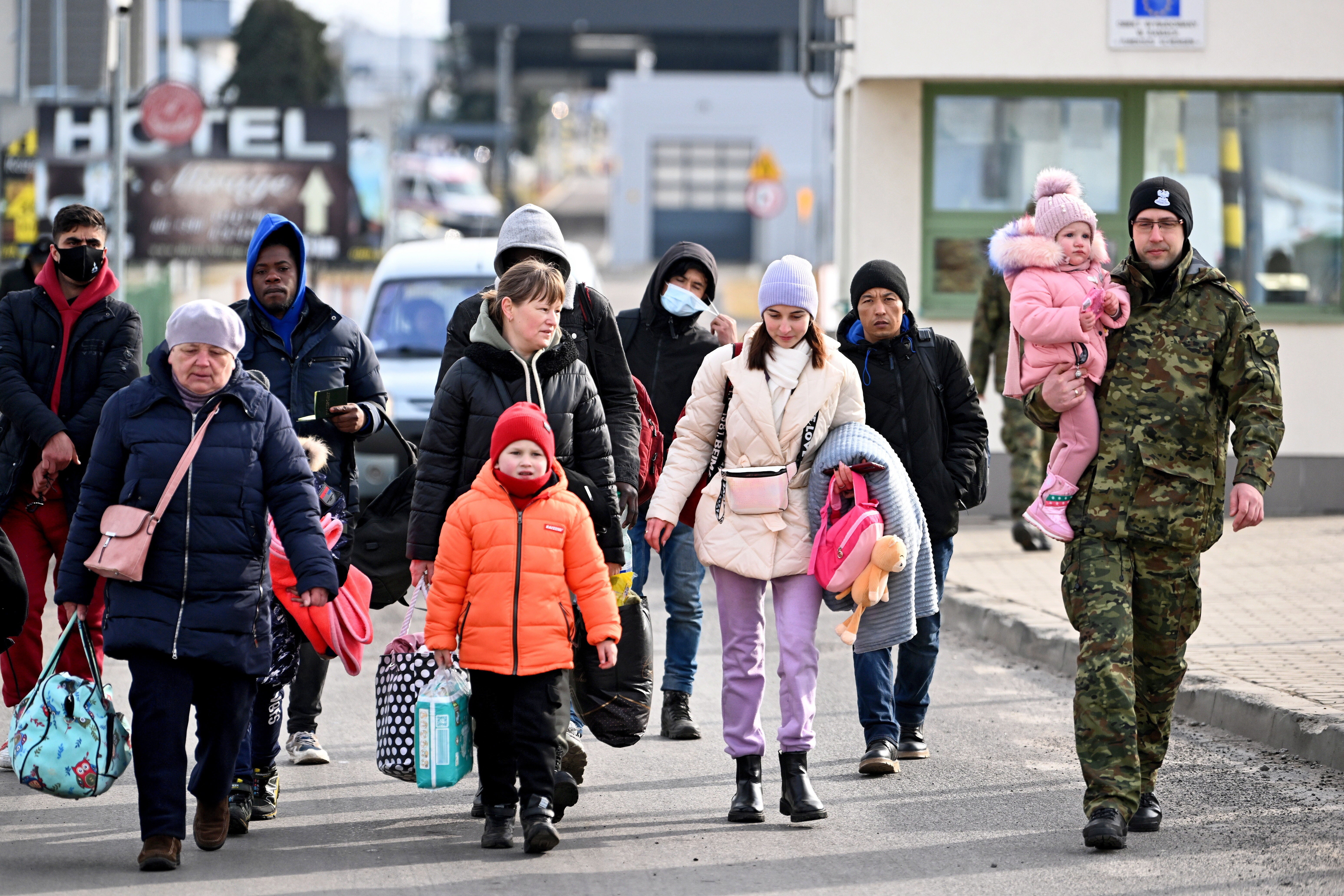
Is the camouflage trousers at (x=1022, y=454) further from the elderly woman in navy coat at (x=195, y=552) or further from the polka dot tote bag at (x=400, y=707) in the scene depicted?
the elderly woman in navy coat at (x=195, y=552)

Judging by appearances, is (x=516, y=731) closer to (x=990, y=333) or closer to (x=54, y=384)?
(x=54, y=384)

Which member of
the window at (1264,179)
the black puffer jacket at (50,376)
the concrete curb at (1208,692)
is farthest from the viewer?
the window at (1264,179)

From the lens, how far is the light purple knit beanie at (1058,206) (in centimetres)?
603

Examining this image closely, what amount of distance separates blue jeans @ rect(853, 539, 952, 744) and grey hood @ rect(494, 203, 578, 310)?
1.74 meters

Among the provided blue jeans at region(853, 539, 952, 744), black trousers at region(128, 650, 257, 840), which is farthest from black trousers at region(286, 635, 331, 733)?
blue jeans at region(853, 539, 952, 744)

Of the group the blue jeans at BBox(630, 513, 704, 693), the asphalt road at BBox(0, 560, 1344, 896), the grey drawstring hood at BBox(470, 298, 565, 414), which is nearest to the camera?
the asphalt road at BBox(0, 560, 1344, 896)

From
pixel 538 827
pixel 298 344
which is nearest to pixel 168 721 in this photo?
pixel 538 827

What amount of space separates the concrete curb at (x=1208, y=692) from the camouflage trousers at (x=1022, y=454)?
187 centimetres

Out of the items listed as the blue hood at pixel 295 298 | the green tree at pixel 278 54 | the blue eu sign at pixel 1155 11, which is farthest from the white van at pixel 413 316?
the green tree at pixel 278 54

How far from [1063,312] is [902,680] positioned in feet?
6.68

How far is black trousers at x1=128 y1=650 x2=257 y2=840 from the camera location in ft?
18.3

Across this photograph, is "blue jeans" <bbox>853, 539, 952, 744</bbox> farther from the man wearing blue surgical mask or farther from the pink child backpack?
the man wearing blue surgical mask

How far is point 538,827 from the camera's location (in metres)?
5.75

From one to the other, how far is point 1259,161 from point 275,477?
35.8 feet
